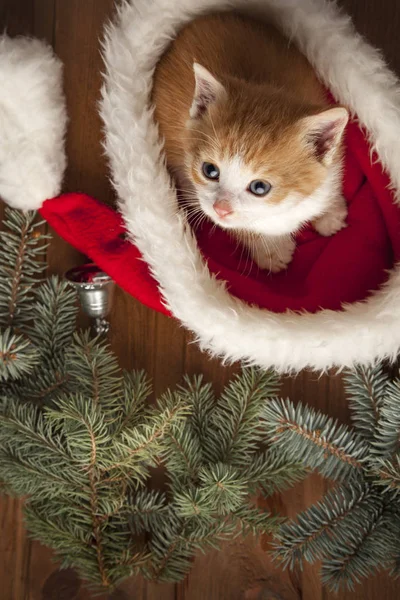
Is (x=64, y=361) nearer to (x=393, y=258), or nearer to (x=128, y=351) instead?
(x=128, y=351)

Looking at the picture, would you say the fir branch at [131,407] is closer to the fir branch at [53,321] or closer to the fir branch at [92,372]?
the fir branch at [92,372]

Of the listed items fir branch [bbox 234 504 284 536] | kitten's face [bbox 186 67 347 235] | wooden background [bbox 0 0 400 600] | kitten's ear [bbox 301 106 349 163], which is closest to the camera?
kitten's ear [bbox 301 106 349 163]

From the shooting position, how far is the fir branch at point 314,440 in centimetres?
101

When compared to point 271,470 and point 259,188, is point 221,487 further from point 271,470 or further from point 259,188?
point 259,188

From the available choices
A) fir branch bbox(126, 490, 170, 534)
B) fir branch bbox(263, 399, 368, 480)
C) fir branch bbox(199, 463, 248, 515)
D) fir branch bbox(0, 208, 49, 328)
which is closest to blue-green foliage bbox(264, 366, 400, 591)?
fir branch bbox(263, 399, 368, 480)

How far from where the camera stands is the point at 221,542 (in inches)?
49.0

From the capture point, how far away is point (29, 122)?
3.35ft

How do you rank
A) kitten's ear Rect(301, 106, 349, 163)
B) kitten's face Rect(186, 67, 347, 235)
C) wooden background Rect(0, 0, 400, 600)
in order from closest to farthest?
kitten's ear Rect(301, 106, 349, 163) → kitten's face Rect(186, 67, 347, 235) → wooden background Rect(0, 0, 400, 600)

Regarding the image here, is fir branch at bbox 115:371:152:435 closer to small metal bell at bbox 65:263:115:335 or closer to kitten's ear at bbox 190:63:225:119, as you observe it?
small metal bell at bbox 65:263:115:335

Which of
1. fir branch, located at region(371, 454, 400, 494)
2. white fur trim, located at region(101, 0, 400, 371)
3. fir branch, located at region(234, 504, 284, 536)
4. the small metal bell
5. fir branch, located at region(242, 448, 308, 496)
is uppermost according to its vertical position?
white fur trim, located at region(101, 0, 400, 371)

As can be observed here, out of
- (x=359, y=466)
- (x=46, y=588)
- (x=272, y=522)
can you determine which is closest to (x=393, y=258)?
(x=359, y=466)

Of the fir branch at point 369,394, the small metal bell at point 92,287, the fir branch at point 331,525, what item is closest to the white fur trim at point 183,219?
the fir branch at point 369,394

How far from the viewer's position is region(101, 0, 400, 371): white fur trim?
0.98 m

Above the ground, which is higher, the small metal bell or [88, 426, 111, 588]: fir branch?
the small metal bell
